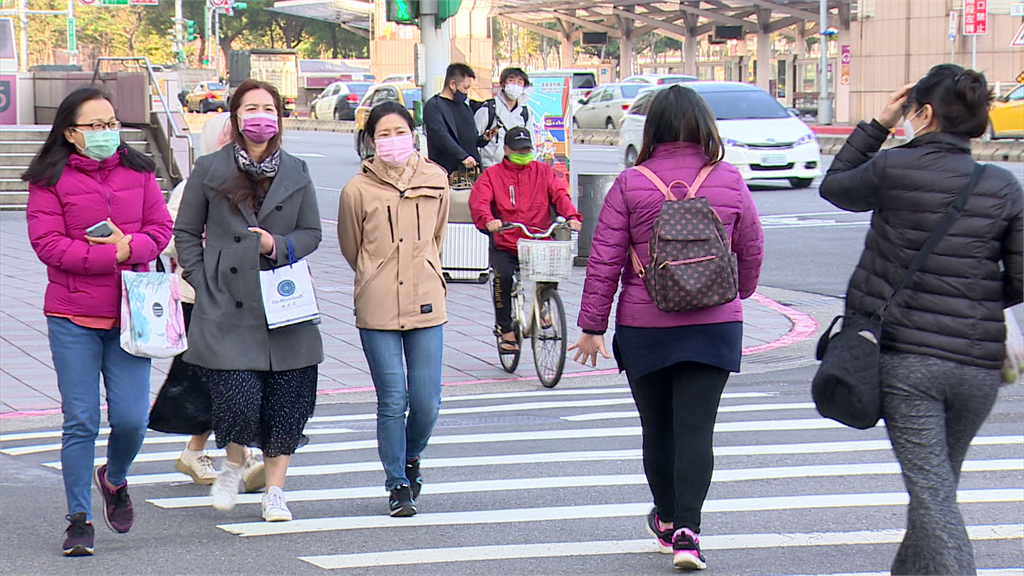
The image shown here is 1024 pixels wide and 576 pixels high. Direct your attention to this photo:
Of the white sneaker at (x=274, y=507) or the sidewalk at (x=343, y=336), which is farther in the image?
the sidewalk at (x=343, y=336)

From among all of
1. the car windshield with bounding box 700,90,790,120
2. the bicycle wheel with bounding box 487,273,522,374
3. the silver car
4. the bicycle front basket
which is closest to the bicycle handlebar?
the bicycle front basket

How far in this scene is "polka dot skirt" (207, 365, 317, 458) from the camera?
5.70 meters

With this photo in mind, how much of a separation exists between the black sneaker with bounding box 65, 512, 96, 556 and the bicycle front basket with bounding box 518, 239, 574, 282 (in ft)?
13.0

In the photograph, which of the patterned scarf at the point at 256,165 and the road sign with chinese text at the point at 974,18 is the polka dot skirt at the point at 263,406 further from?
the road sign with chinese text at the point at 974,18

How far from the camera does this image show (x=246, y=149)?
566cm

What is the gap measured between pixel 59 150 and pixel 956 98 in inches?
128

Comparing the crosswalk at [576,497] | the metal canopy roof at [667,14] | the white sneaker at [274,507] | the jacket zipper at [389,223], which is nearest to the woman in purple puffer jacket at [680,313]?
the crosswalk at [576,497]

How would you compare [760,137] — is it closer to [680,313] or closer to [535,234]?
[535,234]

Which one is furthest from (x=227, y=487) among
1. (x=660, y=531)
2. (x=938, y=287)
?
(x=938, y=287)

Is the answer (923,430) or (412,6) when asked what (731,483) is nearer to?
(923,430)

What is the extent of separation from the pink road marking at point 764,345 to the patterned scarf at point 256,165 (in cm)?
354

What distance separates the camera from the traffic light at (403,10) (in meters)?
13.7

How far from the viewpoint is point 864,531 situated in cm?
563

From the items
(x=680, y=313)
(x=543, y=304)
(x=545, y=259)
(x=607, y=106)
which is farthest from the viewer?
(x=607, y=106)
